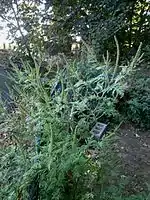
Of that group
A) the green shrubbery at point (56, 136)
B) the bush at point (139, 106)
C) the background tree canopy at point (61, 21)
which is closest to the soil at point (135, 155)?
the bush at point (139, 106)

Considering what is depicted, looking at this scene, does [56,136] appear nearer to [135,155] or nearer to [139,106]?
[135,155]

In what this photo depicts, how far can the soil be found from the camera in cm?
327

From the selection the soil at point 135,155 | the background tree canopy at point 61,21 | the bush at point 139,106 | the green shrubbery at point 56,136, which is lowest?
the soil at point 135,155

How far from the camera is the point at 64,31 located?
6262 millimetres

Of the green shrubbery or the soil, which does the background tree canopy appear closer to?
the soil

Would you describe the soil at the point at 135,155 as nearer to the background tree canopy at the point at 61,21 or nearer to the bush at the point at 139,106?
the bush at the point at 139,106

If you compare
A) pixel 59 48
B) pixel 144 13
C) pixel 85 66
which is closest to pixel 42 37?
pixel 59 48

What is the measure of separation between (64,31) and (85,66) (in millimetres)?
4249

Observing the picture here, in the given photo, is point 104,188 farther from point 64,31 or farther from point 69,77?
point 64,31

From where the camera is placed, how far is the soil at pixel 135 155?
10.7 feet

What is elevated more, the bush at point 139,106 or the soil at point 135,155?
the bush at point 139,106

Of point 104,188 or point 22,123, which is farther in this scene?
point 104,188

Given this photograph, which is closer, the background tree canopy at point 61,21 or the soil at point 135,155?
the soil at point 135,155

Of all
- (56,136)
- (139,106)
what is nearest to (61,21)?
(139,106)
